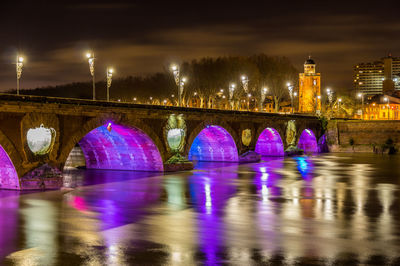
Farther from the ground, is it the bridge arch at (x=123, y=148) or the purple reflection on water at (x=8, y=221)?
the bridge arch at (x=123, y=148)

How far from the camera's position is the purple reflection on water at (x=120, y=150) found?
37.1 metres

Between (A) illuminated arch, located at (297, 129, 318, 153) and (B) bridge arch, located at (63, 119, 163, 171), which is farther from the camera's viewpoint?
(A) illuminated arch, located at (297, 129, 318, 153)

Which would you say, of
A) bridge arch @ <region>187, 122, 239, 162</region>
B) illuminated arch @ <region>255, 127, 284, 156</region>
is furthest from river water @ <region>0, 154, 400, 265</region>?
illuminated arch @ <region>255, 127, 284, 156</region>

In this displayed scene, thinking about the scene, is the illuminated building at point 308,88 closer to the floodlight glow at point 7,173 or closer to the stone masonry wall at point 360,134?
the stone masonry wall at point 360,134

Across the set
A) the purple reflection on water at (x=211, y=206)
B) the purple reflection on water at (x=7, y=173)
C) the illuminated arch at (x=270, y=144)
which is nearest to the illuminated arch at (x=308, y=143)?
the illuminated arch at (x=270, y=144)

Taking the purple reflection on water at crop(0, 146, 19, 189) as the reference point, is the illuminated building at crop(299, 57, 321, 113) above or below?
above

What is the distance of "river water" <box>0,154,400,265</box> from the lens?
1472 centimetres

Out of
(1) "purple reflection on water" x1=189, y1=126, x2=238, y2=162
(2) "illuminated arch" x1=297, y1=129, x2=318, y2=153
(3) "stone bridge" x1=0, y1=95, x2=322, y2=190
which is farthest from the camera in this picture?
(2) "illuminated arch" x1=297, y1=129, x2=318, y2=153

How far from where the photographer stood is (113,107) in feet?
109

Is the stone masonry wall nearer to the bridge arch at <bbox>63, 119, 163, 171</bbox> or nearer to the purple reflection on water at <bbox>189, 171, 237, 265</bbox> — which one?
the purple reflection on water at <bbox>189, 171, 237, 265</bbox>

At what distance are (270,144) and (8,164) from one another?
37.9 m

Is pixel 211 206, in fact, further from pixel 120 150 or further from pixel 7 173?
pixel 120 150

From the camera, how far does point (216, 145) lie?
5081cm

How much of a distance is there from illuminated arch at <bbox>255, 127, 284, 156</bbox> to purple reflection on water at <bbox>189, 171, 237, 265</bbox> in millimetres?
20459
